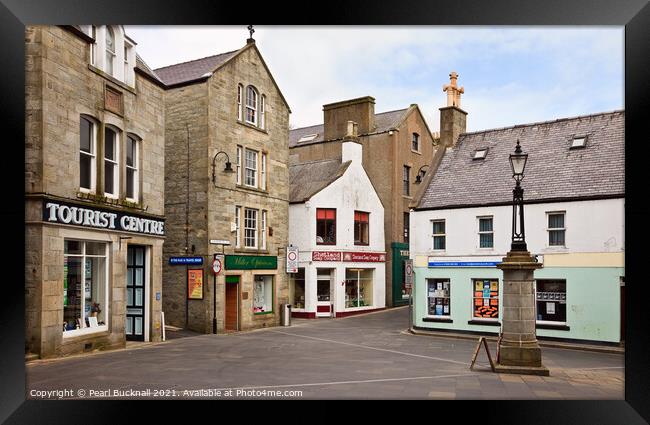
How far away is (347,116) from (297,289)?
36.0ft

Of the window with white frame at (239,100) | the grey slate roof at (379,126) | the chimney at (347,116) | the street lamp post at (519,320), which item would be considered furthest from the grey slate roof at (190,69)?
the street lamp post at (519,320)

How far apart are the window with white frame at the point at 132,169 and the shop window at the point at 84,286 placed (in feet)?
6.27

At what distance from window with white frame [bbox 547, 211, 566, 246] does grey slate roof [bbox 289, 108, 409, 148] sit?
14037 mm

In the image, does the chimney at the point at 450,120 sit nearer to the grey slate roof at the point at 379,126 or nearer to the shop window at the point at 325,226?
the shop window at the point at 325,226

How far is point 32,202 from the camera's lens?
39.5ft

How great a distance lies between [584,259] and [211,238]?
39.5 feet

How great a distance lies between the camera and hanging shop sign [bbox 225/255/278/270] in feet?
70.1

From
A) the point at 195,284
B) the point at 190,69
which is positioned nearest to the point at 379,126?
the point at 190,69

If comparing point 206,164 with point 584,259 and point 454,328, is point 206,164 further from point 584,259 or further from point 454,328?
point 584,259

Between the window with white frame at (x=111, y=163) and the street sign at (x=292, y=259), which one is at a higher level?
the window with white frame at (x=111, y=163)

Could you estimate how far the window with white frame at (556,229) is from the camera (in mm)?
19203

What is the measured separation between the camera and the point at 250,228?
22922 millimetres
